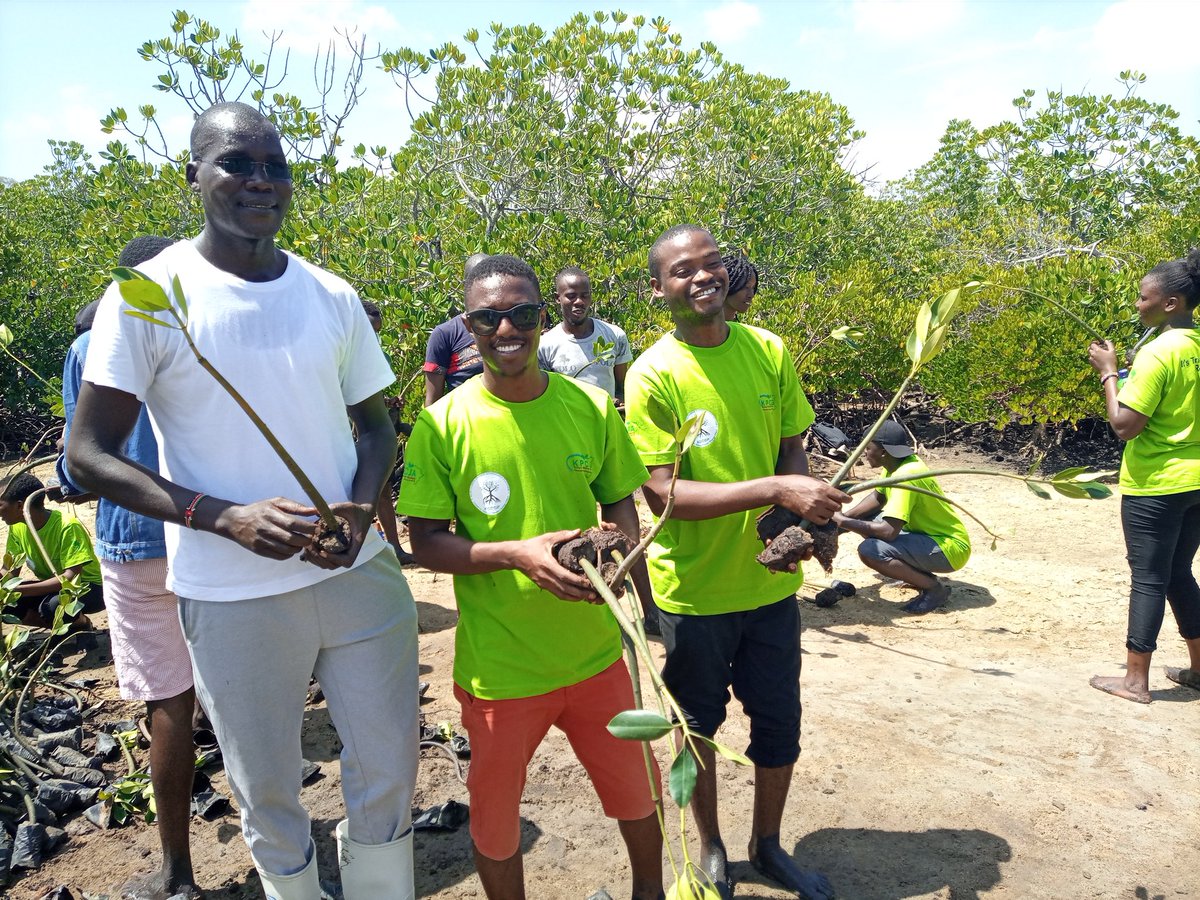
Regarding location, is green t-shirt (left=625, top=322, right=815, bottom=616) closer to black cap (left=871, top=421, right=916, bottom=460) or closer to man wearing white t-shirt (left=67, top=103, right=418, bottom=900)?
man wearing white t-shirt (left=67, top=103, right=418, bottom=900)

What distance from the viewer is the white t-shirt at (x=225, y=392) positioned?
1810 millimetres

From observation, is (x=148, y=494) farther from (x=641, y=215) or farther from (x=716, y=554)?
(x=641, y=215)

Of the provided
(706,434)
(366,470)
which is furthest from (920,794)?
(366,470)

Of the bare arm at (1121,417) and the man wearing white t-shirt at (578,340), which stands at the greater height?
the man wearing white t-shirt at (578,340)

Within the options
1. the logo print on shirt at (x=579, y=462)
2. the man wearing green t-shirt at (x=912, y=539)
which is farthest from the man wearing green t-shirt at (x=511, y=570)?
the man wearing green t-shirt at (x=912, y=539)

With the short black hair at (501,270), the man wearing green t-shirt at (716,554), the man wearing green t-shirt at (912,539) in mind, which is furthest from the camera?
the man wearing green t-shirt at (912,539)

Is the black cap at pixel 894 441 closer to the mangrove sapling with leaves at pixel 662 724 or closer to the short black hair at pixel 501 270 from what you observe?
the short black hair at pixel 501 270

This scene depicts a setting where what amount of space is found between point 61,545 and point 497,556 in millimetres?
3852

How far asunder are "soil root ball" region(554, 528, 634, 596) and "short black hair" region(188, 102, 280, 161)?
1.12 meters

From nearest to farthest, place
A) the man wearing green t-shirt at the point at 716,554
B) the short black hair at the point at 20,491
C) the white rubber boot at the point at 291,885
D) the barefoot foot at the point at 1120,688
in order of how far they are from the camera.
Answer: the white rubber boot at the point at 291,885 → the man wearing green t-shirt at the point at 716,554 → the barefoot foot at the point at 1120,688 → the short black hair at the point at 20,491

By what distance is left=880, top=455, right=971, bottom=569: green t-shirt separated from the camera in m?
5.29

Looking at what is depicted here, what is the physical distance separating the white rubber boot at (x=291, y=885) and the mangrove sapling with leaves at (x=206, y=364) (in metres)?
0.82

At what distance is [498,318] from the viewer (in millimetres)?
2039

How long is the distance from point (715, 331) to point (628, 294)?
18.0 feet
